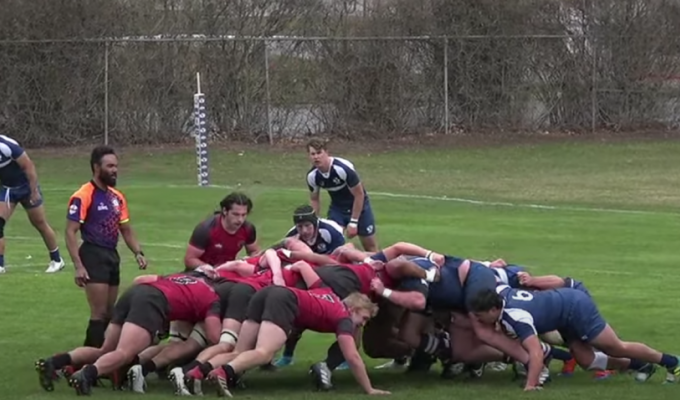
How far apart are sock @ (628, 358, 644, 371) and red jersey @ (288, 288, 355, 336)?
2.41 metres

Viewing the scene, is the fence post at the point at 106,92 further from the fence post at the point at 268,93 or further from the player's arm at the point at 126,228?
the player's arm at the point at 126,228

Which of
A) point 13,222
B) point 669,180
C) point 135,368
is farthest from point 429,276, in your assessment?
point 669,180

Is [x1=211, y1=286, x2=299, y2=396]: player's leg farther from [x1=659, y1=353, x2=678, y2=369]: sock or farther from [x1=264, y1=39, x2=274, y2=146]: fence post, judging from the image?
[x1=264, y1=39, x2=274, y2=146]: fence post

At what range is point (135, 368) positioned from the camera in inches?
432

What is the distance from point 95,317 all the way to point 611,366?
442 cm

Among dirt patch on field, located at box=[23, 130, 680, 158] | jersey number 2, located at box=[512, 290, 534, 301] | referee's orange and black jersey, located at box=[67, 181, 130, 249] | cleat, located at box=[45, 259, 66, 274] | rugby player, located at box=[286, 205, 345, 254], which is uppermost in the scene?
referee's orange and black jersey, located at box=[67, 181, 130, 249]

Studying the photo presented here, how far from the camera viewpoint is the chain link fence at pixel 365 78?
115ft

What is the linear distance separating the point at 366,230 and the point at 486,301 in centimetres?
675

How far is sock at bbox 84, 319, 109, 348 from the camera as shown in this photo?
39.4 feet

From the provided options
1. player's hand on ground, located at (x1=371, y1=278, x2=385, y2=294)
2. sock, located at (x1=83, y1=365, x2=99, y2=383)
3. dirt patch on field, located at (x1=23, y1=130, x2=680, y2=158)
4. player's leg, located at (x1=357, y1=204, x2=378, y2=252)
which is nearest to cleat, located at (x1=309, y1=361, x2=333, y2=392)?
player's hand on ground, located at (x1=371, y1=278, x2=385, y2=294)

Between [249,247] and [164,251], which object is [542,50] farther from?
[249,247]

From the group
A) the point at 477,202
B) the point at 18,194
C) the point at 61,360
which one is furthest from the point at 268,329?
the point at 477,202

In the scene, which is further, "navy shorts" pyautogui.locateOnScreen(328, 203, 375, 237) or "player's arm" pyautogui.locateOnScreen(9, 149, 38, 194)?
"navy shorts" pyautogui.locateOnScreen(328, 203, 375, 237)

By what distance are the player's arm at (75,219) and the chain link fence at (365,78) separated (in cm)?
2274
